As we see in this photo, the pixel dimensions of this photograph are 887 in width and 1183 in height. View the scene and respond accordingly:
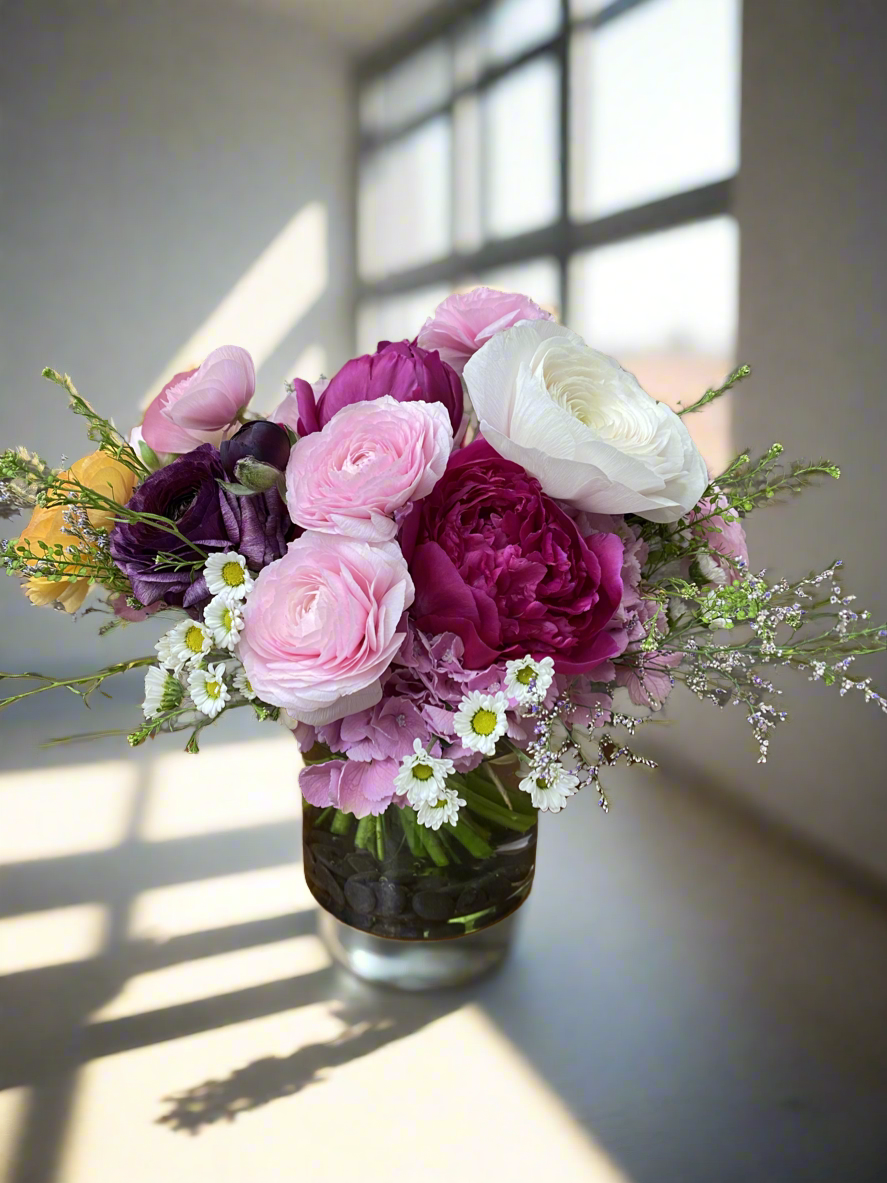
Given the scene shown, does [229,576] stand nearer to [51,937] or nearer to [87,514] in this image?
[87,514]

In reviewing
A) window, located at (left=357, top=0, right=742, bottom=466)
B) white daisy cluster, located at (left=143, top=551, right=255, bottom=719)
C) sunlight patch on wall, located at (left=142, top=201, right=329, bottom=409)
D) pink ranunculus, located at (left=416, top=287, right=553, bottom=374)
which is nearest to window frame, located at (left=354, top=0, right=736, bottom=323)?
window, located at (left=357, top=0, right=742, bottom=466)

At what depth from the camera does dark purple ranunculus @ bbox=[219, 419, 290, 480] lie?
56 centimetres

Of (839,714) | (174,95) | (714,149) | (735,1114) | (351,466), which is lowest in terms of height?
(735,1114)

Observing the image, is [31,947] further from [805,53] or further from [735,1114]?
[805,53]

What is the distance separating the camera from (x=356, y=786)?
22.4 inches

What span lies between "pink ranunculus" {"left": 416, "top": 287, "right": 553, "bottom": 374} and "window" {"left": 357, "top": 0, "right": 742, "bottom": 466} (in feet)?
2.15

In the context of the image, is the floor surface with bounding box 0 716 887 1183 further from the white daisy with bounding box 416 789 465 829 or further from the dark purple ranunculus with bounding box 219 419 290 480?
the dark purple ranunculus with bounding box 219 419 290 480

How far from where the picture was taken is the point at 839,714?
1.05 m

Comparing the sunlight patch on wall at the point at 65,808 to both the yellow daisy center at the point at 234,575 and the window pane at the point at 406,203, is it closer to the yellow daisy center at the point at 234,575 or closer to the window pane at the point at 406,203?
the yellow daisy center at the point at 234,575

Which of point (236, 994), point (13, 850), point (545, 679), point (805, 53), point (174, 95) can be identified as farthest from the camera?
point (174, 95)

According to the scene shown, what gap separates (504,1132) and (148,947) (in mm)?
311

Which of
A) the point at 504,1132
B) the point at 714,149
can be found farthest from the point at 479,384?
the point at 714,149

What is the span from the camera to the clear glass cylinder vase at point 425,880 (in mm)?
655

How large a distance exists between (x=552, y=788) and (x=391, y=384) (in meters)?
0.27
